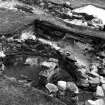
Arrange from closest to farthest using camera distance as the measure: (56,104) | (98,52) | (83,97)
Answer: (56,104) < (83,97) < (98,52)

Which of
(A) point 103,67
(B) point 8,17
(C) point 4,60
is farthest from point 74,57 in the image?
(B) point 8,17

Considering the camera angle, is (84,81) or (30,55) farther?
(30,55)

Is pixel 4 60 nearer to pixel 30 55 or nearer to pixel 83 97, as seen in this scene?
pixel 30 55

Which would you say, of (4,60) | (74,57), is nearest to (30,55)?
(4,60)

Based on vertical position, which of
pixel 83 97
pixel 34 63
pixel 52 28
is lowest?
pixel 83 97

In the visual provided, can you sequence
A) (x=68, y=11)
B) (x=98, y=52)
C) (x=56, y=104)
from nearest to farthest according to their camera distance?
(x=56, y=104) → (x=98, y=52) → (x=68, y=11)

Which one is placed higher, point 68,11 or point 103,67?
point 68,11

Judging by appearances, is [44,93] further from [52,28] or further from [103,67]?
[52,28]

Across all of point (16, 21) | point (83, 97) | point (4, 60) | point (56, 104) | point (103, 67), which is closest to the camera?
point (56, 104)

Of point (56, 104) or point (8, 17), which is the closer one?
point (56, 104)
